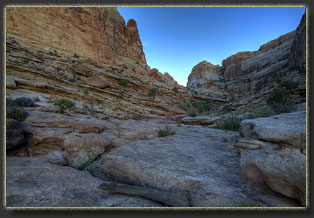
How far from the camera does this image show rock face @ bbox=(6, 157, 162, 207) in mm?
2354

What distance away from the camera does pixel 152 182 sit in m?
2.90

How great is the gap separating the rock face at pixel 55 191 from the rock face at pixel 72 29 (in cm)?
2625

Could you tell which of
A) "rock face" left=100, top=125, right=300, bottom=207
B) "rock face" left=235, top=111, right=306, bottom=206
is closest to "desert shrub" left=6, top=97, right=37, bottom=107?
"rock face" left=100, top=125, right=300, bottom=207

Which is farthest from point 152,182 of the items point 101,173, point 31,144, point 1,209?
point 31,144

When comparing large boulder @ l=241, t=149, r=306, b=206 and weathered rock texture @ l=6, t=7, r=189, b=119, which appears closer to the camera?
large boulder @ l=241, t=149, r=306, b=206

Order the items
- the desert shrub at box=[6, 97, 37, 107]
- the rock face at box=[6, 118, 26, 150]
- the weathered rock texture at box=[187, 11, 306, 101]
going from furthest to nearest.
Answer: the weathered rock texture at box=[187, 11, 306, 101] → the desert shrub at box=[6, 97, 37, 107] → the rock face at box=[6, 118, 26, 150]

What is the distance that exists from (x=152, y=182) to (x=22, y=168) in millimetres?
3609

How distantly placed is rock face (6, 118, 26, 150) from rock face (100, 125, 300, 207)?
349 cm

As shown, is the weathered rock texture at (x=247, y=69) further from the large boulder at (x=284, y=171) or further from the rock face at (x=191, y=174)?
the large boulder at (x=284, y=171)

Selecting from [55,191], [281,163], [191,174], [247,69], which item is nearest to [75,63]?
[55,191]

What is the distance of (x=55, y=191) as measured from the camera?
263 centimetres

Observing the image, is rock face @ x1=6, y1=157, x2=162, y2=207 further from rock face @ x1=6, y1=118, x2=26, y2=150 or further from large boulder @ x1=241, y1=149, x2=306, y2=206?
large boulder @ x1=241, y1=149, x2=306, y2=206

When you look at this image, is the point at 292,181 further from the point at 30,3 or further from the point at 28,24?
the point at 28,24

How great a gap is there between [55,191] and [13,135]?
12.3 feet
